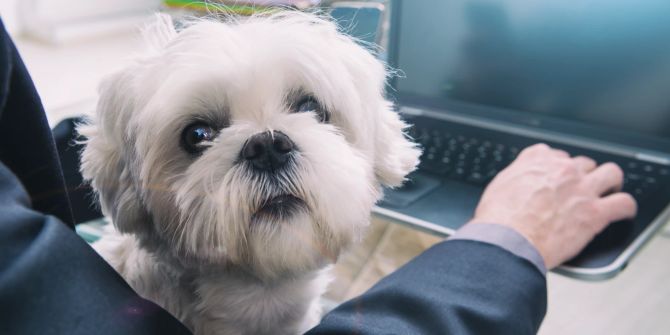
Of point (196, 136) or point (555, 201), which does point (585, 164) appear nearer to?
point (555, 201)

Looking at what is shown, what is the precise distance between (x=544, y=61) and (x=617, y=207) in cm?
29

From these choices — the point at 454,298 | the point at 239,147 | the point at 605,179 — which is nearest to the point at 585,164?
the point at 605,179

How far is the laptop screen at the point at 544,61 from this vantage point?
862 mm

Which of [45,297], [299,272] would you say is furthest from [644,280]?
[45,297]

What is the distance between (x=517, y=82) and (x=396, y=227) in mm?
308

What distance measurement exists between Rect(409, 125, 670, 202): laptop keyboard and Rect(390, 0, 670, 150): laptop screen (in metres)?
0.06

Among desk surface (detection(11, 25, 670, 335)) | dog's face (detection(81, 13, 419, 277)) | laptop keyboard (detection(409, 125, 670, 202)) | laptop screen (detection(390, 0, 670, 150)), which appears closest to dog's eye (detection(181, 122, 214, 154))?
dog's face (detection(81, 13, 419, 277))

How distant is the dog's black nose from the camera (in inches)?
20.8

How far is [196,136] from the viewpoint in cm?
57

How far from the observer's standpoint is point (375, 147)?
68 centimetres

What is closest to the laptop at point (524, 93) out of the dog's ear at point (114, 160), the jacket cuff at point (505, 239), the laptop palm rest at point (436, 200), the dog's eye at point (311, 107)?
the laptop palm rest at point (436, 200)

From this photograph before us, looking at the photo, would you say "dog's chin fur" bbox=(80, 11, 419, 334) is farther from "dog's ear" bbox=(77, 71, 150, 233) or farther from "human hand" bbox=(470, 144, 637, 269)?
"human hand" bbox=(470, 144, 637, 269)

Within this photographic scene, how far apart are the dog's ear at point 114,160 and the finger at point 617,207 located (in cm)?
51

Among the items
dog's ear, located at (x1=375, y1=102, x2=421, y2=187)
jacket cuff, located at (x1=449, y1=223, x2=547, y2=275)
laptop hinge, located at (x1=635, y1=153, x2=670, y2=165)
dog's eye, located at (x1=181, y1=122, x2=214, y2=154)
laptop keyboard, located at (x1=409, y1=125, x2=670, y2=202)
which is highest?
dog's eye, located at (x1=181, y1=122, x2=214, y2=154)
